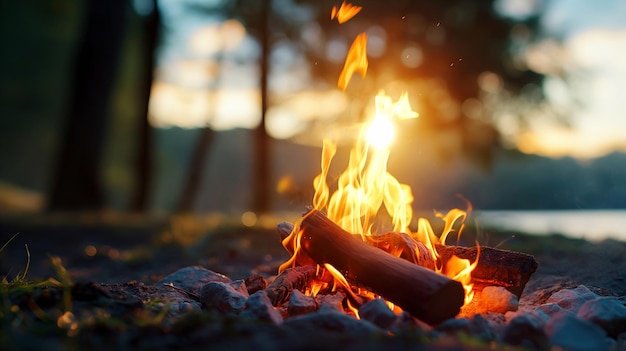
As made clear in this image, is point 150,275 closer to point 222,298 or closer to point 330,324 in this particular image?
point 222,298

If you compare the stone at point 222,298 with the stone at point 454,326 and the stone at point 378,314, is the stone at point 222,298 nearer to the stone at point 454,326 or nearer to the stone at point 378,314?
the stone at point 378,314

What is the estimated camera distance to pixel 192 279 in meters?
4.20

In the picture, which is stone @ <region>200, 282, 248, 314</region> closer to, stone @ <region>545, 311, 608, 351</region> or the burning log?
the burning log

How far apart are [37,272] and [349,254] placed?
184 inches

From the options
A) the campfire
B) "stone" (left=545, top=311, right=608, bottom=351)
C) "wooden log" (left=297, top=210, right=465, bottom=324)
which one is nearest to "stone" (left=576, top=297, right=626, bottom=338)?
"stone" (left=545, top=311, right=608, bottom=351)

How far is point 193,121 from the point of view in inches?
744

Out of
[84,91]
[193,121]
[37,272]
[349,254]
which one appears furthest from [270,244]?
[193,121]

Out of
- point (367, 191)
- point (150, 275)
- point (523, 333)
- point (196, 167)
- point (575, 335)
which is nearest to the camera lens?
point (575, 335)

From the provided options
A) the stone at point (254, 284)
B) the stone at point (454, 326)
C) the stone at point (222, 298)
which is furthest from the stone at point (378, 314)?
the stone at point (254, 284)

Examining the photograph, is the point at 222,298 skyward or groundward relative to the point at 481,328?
groundward

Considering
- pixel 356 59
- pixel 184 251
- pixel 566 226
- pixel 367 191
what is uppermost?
pixel 356 59

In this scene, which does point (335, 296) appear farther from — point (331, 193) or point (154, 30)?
point (154, 30)

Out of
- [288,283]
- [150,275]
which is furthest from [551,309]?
[150,275]

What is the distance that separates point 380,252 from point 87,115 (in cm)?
1064
